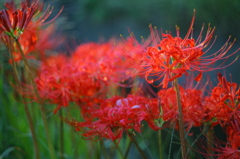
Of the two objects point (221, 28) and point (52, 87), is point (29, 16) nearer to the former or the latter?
point (52, 87)

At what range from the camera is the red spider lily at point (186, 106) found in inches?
23.0

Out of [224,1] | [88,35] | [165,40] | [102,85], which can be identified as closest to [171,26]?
[224,1]

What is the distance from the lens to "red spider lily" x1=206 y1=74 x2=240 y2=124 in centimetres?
57

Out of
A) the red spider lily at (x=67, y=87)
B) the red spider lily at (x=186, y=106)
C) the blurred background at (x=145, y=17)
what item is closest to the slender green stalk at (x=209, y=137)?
the red spider lily at (x=186, y=106)

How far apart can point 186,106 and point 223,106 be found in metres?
0.08

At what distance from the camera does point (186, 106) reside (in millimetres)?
606

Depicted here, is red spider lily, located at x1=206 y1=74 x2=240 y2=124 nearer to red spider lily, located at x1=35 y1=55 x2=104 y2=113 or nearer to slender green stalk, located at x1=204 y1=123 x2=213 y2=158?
slender green stalk, located at x1=204 y1=123 x2=213 y2=158

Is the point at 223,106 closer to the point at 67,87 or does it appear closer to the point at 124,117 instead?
the point at 124,117

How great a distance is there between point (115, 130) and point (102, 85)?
0.19m

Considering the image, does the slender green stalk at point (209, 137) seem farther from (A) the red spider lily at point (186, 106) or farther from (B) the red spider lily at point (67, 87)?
(B) the red spider lily at point (67, 87)

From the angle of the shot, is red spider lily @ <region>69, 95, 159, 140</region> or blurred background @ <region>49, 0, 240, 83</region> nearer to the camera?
red spider lily @ <region>69, 95, 159, 140</region>

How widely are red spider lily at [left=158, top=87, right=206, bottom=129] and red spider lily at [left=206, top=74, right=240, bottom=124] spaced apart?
0.07 ft

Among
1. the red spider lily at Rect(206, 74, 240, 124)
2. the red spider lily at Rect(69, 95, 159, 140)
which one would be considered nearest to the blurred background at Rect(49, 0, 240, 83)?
the red spider lily at Rect(206, 74, 240, 124)

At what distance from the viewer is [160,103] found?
1.94 feet
